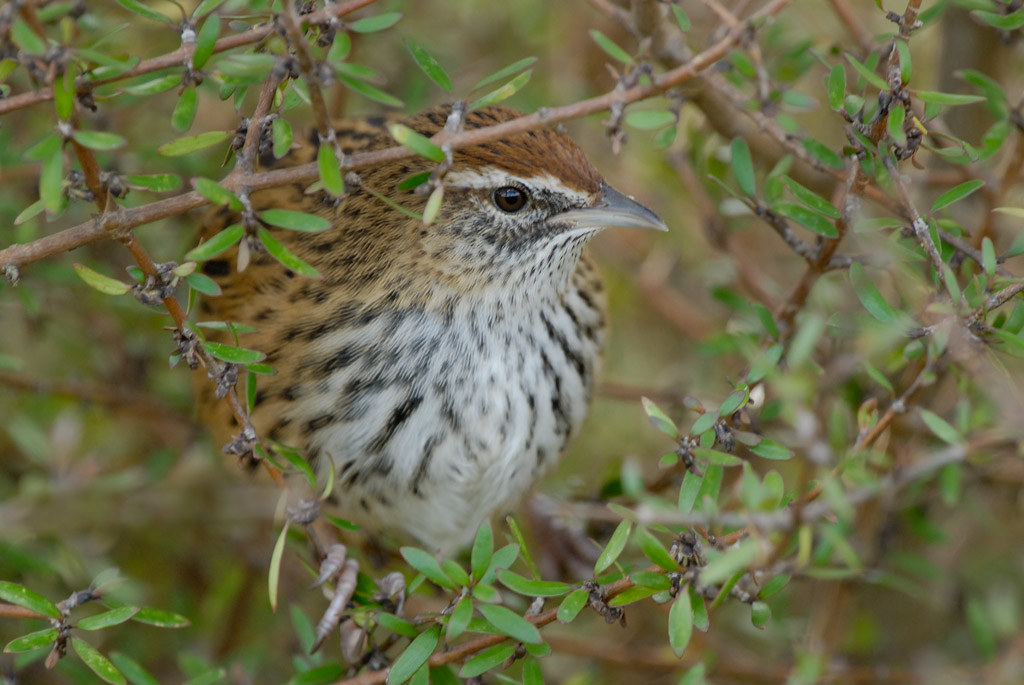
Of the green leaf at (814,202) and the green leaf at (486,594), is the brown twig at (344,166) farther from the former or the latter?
the green leaf at (486,594)

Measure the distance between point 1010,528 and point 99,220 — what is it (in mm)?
3622

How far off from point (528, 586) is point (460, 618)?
15cm

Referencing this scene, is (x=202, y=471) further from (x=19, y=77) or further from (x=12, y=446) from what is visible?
(x=19, y=77)

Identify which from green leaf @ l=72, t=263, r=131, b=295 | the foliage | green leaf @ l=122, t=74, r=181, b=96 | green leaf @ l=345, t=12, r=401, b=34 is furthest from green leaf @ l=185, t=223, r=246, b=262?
green leaf @ l=345, t=12, r=401, b=34

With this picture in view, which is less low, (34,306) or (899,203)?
(899,203)

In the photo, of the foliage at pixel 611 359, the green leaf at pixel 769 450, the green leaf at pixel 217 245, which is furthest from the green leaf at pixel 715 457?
the green leaf at pixel 217 245

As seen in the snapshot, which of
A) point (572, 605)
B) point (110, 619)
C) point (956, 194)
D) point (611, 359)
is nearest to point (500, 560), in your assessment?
point (572, 605)

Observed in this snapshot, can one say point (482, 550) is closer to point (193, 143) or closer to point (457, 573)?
point (457, 573)

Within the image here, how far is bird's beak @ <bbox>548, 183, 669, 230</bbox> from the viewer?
112 inches

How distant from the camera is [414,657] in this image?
86.7 inches

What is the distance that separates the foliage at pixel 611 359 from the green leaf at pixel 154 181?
1cm

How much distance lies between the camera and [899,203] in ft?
8.50

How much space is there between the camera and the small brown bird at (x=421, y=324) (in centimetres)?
294

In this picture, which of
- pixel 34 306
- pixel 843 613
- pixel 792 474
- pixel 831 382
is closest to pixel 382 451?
pixel 34 306
